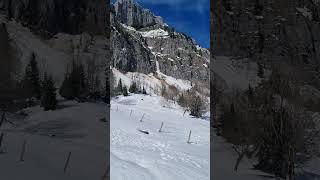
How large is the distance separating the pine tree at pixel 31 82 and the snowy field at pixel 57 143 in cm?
35

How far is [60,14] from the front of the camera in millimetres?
10602

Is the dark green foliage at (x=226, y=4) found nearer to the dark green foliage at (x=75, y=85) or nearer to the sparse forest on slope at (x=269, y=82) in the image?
the sparse forest on slope at (x=269, y=82)

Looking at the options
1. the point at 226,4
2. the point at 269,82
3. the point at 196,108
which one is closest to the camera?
the point at 269,82

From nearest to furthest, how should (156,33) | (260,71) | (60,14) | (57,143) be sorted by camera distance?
(57,143) < (60,14) < (260,71) < (156,33)

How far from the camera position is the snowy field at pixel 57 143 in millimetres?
8734

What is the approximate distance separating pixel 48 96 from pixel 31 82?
18.1 inches

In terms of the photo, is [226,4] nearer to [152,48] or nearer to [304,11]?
[304,11]

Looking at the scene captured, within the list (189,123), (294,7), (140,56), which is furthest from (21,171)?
(140,56)

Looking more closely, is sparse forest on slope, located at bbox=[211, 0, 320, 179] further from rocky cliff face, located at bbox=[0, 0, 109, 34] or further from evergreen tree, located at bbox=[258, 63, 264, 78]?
rocky cliff face, located at bbox=[0, 0, 109, 34]

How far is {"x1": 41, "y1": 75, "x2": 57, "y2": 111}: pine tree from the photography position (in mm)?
9469

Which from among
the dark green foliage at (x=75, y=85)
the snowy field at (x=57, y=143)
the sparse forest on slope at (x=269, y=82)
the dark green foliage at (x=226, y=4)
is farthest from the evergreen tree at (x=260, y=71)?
the dark green foliage at (x=75, y=85)

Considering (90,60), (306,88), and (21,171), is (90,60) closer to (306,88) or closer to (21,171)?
(21,171)

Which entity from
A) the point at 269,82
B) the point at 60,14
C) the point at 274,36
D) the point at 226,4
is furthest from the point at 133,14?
the point at 60,14

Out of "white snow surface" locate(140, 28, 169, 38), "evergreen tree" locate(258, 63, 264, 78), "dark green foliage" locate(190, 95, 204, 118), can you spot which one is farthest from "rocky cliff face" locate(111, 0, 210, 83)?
"evergreen tree" locate(258, 63, 264, 78)
